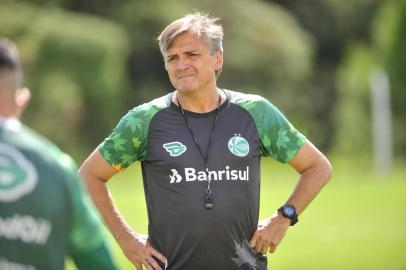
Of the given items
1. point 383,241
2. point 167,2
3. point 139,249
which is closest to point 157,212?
point 139,249

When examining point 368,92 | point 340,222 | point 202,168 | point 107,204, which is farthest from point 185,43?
point 368,92

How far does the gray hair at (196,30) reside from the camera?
6.56m

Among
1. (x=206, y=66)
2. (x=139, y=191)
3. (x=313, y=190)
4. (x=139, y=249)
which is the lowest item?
(x=139, y=191)

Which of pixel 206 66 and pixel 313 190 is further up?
pixel 206 66

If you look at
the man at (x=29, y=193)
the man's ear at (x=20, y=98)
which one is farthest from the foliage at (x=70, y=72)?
the man at (x=29, y=193)

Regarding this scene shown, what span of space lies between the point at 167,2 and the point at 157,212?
35605 mm

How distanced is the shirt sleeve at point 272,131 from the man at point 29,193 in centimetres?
213

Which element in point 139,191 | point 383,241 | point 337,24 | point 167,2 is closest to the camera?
point 383,241

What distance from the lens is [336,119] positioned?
4191cm

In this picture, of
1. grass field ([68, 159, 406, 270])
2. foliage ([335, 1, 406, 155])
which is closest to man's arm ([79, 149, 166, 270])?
grass field ([68, 159, 406, 270])

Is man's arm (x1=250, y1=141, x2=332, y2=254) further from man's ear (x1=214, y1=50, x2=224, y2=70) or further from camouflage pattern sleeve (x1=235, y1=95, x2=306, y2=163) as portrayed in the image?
man's ear (x1=214, y1=50, x2=224, y2=70)

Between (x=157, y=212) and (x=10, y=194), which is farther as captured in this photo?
(x=157, y=212)

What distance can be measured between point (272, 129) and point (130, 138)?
0.84 m

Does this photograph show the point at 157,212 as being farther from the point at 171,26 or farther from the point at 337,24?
the point at 337,24
